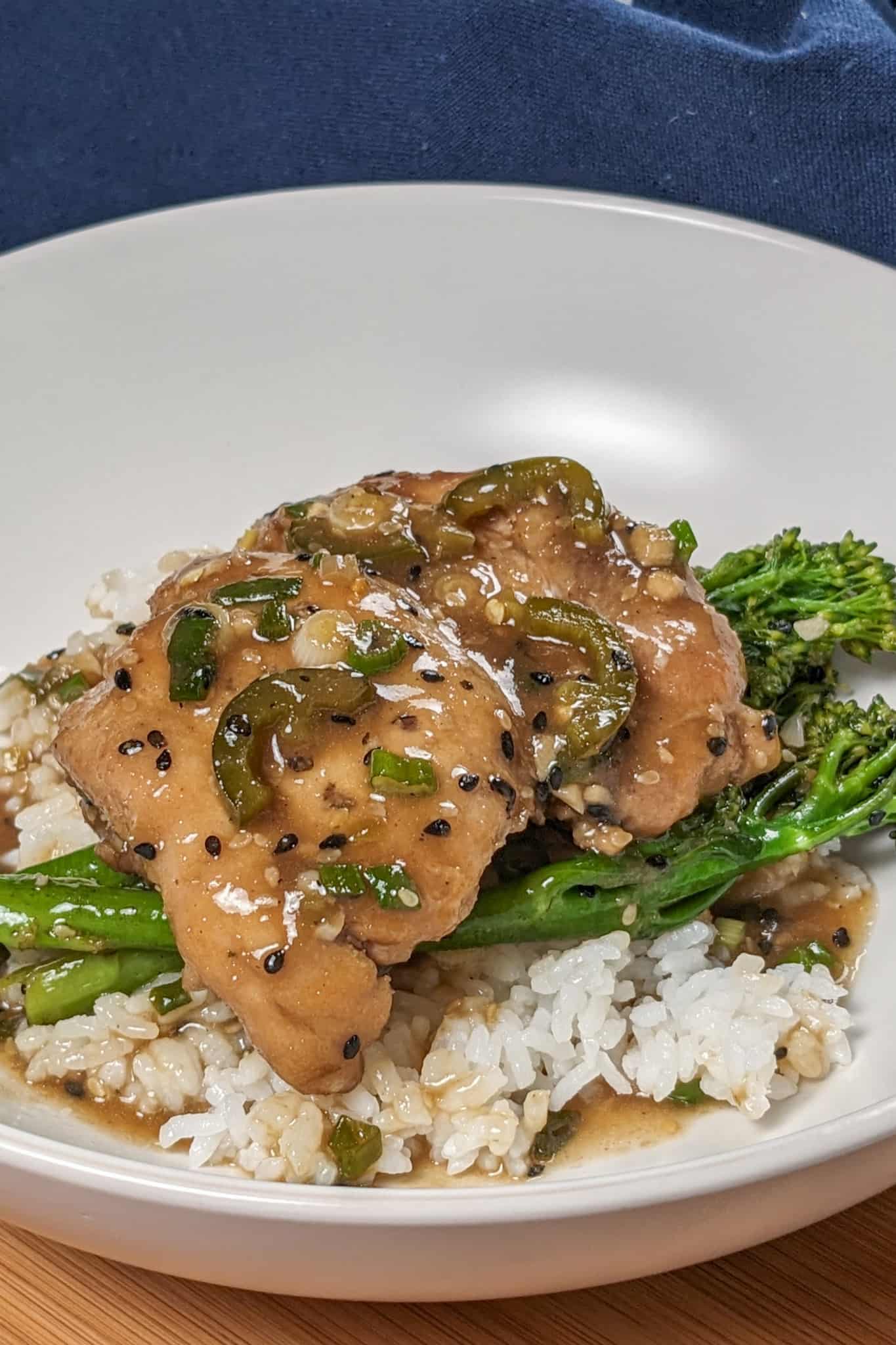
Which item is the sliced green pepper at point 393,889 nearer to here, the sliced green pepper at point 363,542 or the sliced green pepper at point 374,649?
the sliced green pepper at point 374,649

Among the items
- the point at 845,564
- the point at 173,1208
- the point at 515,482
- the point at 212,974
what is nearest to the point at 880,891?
the point at 845,564

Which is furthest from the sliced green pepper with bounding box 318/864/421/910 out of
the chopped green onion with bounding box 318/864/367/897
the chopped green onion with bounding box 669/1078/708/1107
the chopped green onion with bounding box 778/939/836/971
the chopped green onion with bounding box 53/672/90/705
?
the chopped green onion with bounding box 53/672/90/705

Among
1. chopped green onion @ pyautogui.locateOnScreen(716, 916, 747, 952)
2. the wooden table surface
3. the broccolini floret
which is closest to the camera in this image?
the wooden table surface

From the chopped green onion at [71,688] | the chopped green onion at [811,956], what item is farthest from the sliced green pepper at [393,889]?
the chopped green onion at [71,688]

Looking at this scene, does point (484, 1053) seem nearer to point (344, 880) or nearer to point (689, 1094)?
point (689, 1094)

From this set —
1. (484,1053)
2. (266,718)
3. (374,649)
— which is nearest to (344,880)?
(266,718)

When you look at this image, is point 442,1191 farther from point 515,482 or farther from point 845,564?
point 845,564

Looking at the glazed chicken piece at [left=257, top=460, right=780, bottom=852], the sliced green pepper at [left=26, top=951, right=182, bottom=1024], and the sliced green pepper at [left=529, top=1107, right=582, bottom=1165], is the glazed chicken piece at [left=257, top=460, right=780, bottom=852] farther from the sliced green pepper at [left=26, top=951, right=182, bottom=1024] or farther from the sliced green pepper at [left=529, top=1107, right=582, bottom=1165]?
the sliced green pepper at [left=26, top=951, right=182, bottom=1024]
